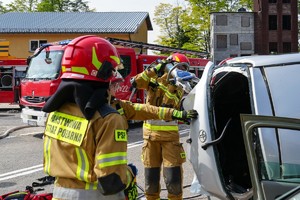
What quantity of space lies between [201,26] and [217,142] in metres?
41.1

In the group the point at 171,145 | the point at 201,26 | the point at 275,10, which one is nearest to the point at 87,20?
the point at 201,26

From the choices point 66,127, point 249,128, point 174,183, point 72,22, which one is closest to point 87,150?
point 66,127

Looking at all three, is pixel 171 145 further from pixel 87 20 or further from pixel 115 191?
pixel 87 20

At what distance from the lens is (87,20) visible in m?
36.8

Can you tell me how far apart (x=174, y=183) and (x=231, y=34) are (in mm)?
43006

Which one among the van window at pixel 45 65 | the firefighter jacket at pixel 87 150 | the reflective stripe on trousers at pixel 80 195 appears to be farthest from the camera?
the van window at pixel 45 65

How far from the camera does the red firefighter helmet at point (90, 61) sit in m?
2.46

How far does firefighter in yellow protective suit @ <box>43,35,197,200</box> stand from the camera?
228 centimetres

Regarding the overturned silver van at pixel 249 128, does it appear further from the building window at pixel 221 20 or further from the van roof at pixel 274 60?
the building window at pixel 221 20

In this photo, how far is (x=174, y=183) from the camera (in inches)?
177

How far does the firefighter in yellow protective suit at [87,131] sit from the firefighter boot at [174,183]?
192cm

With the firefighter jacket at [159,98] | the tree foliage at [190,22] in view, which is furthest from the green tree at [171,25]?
the firefighter jacket at [159,98]

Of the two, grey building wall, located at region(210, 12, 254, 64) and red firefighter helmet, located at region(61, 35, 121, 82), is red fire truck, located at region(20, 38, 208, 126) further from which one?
grey building wall, located at region(210, 12, 254, 64)

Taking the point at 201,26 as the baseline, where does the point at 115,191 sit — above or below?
below
